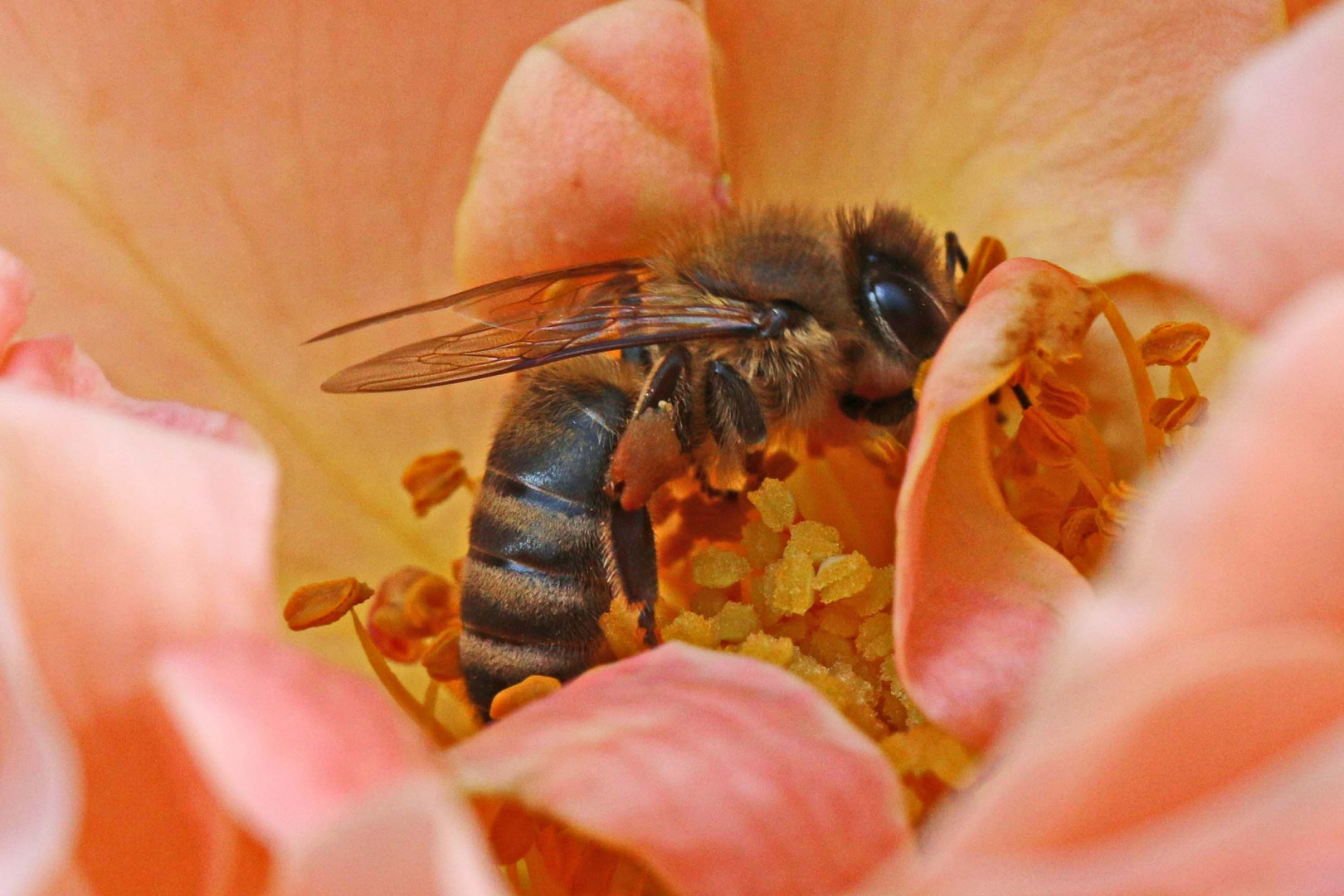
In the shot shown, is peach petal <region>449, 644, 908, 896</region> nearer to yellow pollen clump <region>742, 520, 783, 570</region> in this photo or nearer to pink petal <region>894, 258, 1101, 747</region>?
pink petal <region>894, 258, 1101, 747</region>

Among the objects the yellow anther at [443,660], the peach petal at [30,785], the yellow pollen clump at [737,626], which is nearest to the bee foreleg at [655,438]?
the yellow pollen clump at [737,626]

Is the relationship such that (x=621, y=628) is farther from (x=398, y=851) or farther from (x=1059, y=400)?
(x=398, y=851)

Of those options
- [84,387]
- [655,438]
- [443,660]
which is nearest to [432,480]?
[443,660]

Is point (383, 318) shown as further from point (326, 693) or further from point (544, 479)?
point (326, 693)

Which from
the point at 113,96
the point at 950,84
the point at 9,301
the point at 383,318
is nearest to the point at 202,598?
the point at 9,301

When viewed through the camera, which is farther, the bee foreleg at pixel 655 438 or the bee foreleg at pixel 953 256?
the bee foreleg at pixel 953 256

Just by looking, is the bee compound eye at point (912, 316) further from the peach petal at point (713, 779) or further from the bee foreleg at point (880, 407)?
the peach petal at point (713, 779)
